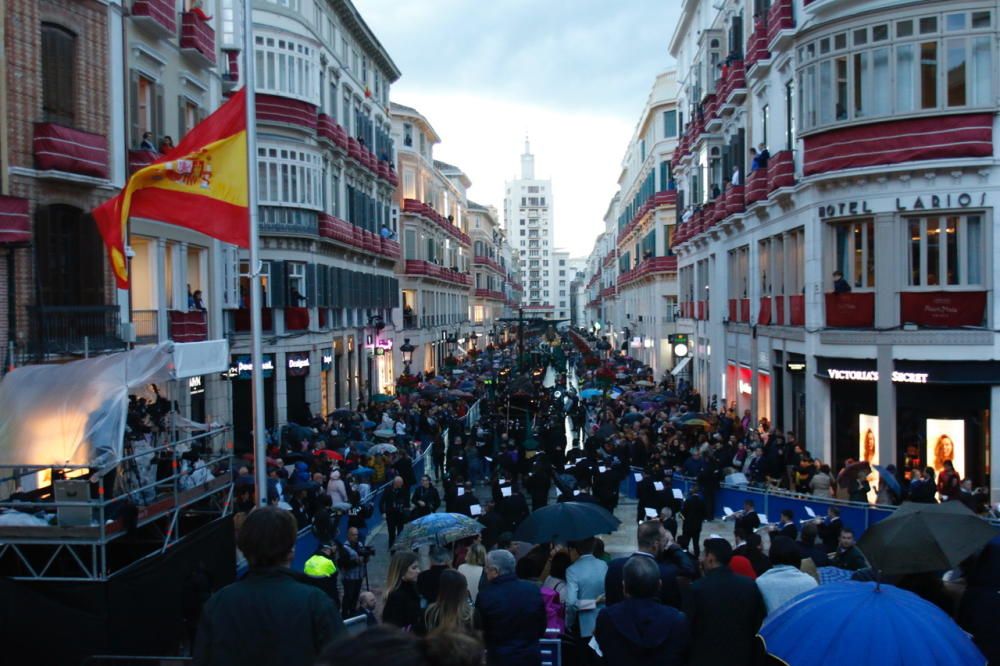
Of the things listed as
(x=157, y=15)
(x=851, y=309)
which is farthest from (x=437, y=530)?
(x=157, y=15)

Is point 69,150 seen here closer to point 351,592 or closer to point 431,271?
point 351,592

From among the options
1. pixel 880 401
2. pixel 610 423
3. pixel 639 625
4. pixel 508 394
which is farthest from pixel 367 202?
pixel 639 625

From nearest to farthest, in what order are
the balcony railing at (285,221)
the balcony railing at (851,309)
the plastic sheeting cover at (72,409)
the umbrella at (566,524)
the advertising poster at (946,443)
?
the plastic sheeting cover at (72,409)
the umbrella at (566,524)
the advertising poster at (946,443)
the balcony railing at (851,309)
the balcony railing at (285,221)

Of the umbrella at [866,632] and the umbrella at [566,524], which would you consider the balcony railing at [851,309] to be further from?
the umbrella at [866,632]

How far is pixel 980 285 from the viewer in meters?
21.4

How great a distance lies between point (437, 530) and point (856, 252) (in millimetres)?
14594

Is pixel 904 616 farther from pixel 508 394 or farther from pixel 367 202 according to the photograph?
pixel 367 202

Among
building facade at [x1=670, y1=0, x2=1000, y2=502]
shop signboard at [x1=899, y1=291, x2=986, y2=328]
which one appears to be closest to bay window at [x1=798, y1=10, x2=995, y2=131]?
building facade at [x1=670, y1=0, x2=1000, y2=502]

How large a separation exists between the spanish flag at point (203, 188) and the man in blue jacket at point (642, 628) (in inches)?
358

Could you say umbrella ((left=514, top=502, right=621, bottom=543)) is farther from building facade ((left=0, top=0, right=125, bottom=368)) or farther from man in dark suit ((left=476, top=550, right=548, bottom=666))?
building facade ((left=0, top=0, right=125, bottom=368))

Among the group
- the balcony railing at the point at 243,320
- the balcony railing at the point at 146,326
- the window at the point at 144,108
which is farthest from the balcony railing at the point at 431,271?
the balcony railing at the point at 146,326

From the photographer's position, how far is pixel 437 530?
12570 millimetres

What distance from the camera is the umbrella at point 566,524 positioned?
1140 cm

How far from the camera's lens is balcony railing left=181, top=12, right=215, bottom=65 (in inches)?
998
